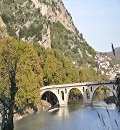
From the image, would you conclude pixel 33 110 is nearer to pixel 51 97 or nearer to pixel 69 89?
pixel 69 89

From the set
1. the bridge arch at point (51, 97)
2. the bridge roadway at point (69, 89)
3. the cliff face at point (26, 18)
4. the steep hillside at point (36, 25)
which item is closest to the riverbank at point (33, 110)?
the bridge arch at point (51, 97)

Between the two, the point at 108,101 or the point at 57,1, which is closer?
the point at 108,101

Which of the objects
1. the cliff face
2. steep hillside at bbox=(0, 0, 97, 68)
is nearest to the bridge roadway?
steep hillside at bbox=(0, 0, 97, 68)

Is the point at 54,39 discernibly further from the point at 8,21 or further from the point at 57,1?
the point at 57,1

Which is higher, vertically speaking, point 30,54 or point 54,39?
point 54,39

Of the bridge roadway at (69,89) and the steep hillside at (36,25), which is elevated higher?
the steep hillside at (36,25)

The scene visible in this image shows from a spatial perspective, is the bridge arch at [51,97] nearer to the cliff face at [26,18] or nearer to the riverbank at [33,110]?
the riverbank at [33,110]

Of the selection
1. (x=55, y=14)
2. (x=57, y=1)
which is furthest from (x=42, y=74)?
(x=57, y=1)

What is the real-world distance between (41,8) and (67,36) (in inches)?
974

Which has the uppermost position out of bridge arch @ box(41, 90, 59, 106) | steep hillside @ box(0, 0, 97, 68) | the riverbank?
steep hillside @ box(0, 0, 97, 68)

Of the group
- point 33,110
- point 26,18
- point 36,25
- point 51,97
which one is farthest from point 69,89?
point 26,18

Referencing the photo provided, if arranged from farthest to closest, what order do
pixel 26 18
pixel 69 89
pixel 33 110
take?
pixel 26 18, pixel 69 89, pixel 33 110

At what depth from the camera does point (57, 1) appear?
19800 cm

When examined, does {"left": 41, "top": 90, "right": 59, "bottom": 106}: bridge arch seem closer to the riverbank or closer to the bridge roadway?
the bridge roadway
